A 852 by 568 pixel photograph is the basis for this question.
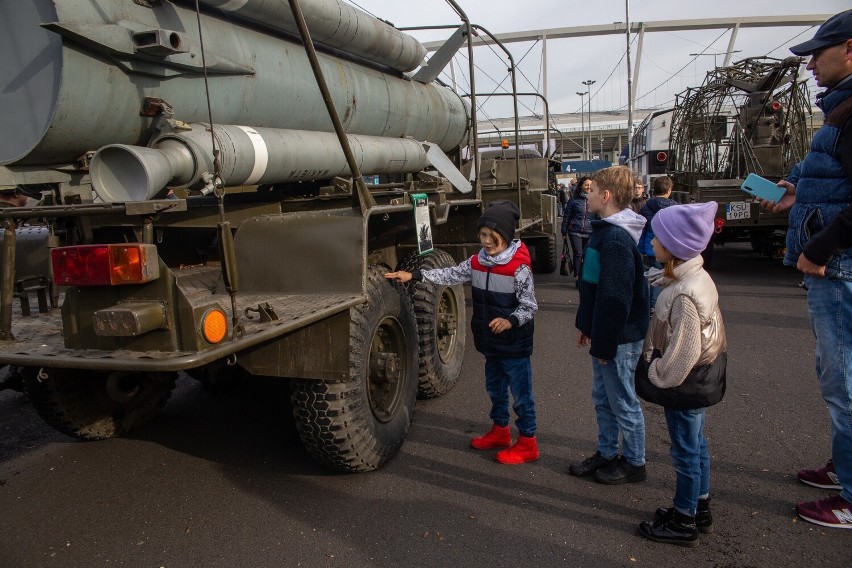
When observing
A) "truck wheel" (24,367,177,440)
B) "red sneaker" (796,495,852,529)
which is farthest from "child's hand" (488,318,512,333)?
"truck wheel" (24,367,177,440)

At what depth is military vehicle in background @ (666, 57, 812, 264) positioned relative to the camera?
998cm

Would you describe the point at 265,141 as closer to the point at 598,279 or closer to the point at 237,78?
the point at 237,78

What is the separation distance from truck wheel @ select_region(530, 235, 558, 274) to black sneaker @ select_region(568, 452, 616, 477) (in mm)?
7380

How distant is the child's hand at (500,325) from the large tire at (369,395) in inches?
22.6

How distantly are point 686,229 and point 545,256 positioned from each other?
8.25m

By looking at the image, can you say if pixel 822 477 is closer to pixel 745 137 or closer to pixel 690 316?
A: pixel 690 316

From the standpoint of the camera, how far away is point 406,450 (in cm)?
377

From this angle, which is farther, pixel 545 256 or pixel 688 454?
pixel 545 256

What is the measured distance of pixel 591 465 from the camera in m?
3.35

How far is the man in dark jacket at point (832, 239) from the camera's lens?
2623 mm

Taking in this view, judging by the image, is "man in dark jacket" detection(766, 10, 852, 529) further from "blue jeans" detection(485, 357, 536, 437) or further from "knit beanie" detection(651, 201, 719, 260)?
"blue jeans" detection(485, 357, 536, 437)

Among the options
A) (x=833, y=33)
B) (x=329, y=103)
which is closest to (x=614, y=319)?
(x=833, y=33)

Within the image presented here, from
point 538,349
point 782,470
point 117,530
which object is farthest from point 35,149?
point 538,349

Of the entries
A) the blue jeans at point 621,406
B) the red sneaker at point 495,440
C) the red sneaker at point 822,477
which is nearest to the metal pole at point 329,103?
the blue jeans at point 621,406
